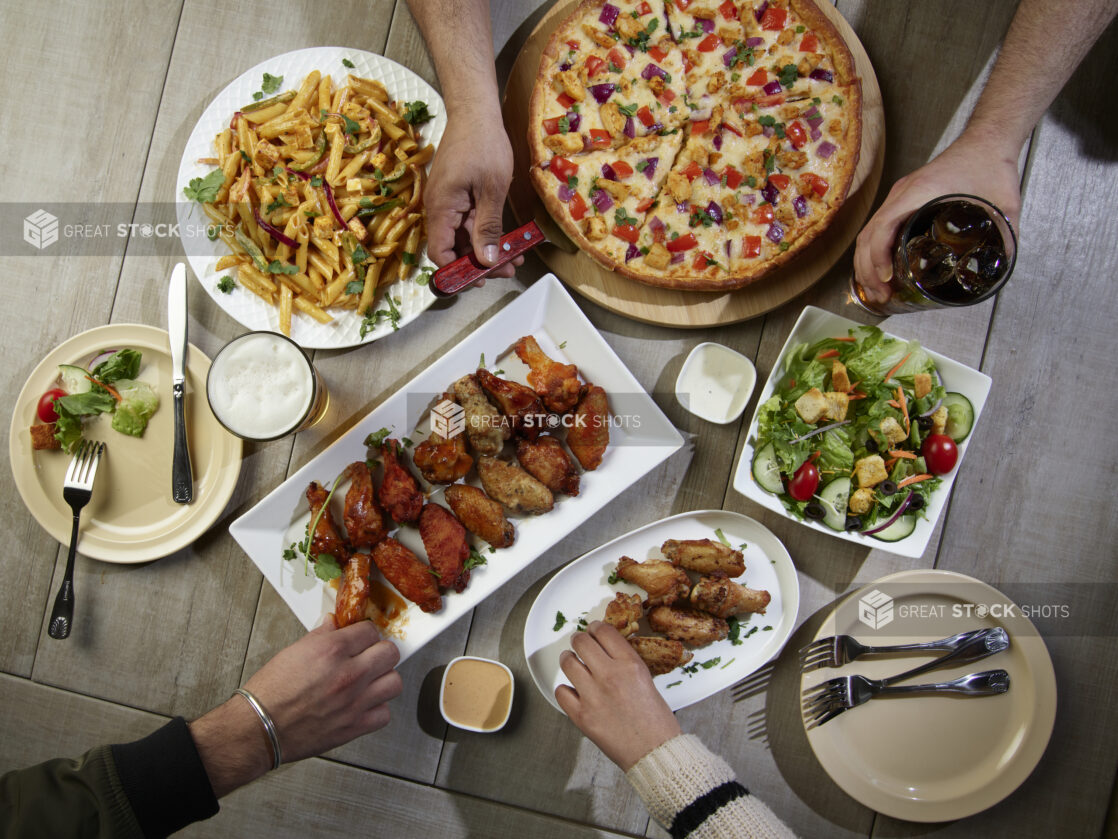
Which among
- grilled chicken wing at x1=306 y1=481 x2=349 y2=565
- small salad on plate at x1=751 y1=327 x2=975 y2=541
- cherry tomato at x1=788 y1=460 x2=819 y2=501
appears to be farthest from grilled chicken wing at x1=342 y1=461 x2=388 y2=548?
cherry tomato at x1=788 y1=460 x2=819 y2=501

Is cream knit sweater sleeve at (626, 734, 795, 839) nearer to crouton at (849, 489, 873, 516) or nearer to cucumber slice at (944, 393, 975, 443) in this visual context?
crouton at (849, 489, 873, 516)

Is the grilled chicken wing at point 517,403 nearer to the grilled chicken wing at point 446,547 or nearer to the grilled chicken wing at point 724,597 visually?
the grilled chicken wing at point 446,547

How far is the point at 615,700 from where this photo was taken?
2.82m

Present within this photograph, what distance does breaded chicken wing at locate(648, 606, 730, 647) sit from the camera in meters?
2.93

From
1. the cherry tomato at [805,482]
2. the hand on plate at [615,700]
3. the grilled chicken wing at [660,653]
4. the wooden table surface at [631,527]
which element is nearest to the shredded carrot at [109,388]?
the wooden table surface at [631,527]

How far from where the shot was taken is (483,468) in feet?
9.86

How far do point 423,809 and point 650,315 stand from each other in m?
2.46

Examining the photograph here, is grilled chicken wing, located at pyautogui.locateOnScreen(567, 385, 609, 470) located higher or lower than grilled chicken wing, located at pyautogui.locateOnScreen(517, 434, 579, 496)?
higher

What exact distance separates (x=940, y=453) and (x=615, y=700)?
165cm

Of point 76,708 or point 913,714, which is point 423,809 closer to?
point 76,708

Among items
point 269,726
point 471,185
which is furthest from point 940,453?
point 269,726

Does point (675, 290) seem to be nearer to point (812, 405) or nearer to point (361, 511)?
point (812, 405)

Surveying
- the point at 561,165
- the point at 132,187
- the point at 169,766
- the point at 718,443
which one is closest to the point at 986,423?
the point at 718,443

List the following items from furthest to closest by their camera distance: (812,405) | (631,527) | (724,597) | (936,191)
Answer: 1. (631,527)
2. (724,597)
3. (812,405)
4. (936,191)
